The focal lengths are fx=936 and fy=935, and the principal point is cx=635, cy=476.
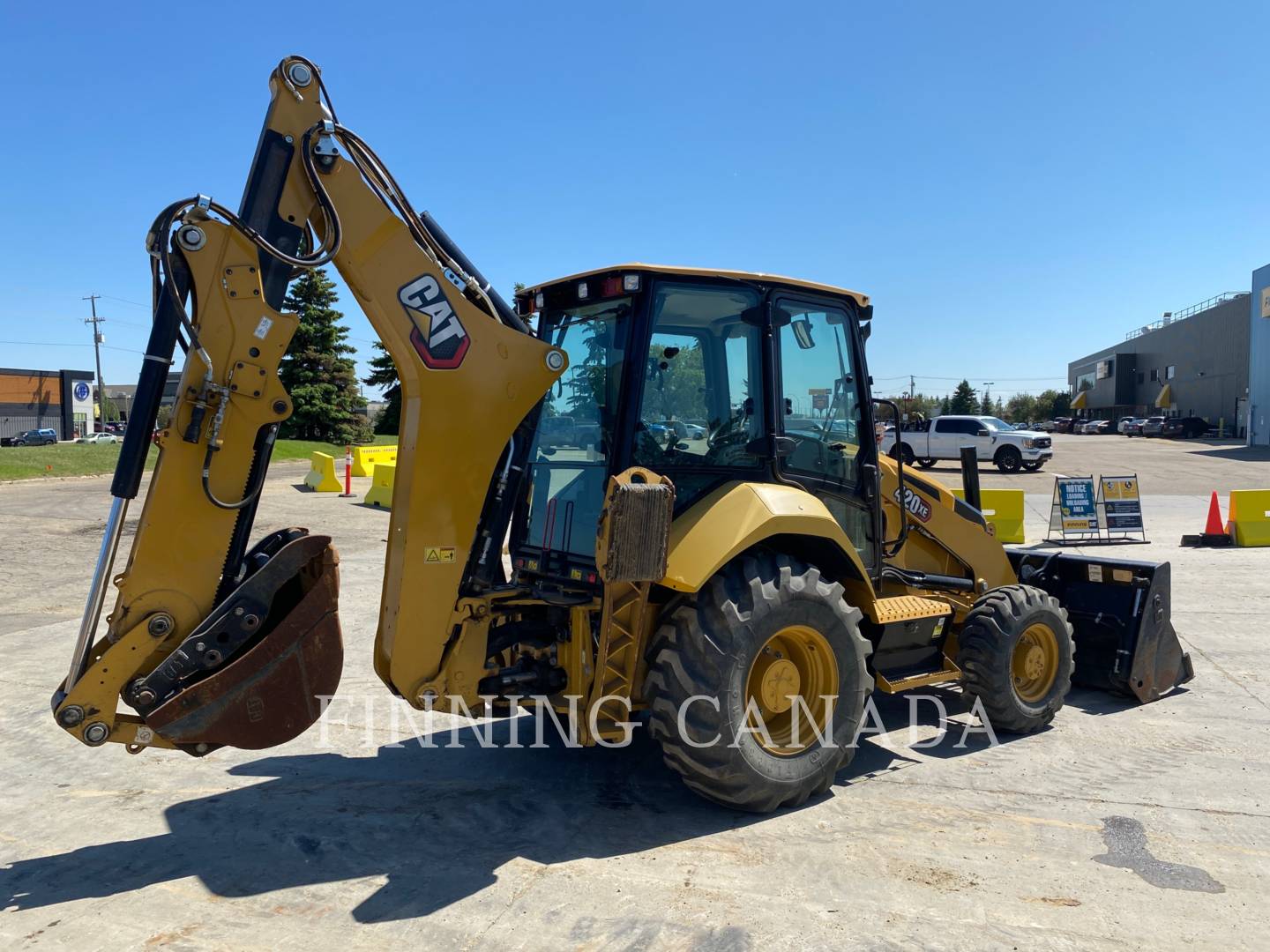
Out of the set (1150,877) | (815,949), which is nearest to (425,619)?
(815,949)

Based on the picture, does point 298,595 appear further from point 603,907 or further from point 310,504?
point 310,504

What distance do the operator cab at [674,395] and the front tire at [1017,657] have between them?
1246 mm

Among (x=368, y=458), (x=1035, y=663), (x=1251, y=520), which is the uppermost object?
(x=368, y=458)

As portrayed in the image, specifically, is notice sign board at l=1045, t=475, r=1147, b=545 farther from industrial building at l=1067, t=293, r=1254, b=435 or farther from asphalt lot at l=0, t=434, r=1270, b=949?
industrial building at l=1067, t=293, r=1254, b=435

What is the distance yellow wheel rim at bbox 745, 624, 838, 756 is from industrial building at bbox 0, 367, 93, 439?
222 feet

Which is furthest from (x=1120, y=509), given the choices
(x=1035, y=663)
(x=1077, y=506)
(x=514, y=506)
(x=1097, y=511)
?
(x=514, y=506)

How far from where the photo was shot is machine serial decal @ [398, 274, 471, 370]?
420 centimetres

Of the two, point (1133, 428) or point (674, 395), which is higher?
point (674, 395)

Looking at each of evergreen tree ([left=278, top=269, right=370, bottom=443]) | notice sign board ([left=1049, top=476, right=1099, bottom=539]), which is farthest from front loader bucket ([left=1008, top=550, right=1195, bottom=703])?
evergreen tree ([left=278, top=269, right=370, bottom=443])

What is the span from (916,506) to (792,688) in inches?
85.5

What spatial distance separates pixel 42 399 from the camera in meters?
62.5

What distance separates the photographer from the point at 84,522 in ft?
53.3

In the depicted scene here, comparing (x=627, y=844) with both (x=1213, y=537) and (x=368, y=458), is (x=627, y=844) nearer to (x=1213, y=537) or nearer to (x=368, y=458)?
(x=1213, y=537)

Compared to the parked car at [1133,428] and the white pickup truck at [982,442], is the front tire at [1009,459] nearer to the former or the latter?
the white pickup truck at [982,442]
